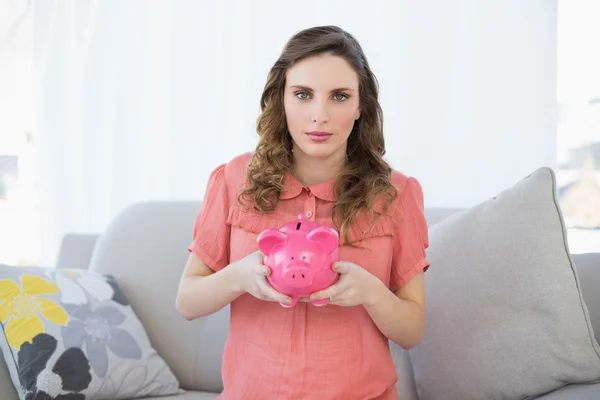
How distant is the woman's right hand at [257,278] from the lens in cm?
122

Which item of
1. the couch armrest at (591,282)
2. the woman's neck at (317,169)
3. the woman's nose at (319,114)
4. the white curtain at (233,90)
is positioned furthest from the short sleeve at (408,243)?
the white curtain at (233,90)

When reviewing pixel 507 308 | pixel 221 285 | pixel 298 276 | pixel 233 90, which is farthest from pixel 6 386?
pixel 233 90

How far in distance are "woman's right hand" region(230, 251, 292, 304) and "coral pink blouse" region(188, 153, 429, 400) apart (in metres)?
0.14

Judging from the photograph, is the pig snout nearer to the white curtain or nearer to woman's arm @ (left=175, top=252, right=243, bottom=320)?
woman's arm @ (left=175, top=252, right=243, bottom=320)

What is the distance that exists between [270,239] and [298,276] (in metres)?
0.08

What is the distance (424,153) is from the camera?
2.66 meters

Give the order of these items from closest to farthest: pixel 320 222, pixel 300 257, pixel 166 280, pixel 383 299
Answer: pixel 300 257 < pixel 383 299 < pixel 320 222 < pixel 166 280

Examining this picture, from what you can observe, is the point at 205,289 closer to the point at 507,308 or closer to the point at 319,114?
the point at 319,114

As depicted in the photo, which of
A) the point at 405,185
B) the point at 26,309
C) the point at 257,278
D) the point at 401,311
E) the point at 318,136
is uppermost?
the point at 318,136

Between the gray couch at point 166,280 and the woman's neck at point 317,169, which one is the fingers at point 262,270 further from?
the gray couch at point 166,280

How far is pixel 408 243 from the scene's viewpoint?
4.90ft

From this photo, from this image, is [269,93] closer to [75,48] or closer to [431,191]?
[431,191]

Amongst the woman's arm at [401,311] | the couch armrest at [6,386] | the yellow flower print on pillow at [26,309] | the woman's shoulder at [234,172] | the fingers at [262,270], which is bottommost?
the couch armrest at [6,386]

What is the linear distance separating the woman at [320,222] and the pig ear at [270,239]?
117mm
